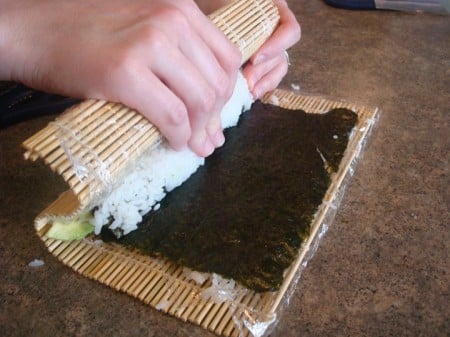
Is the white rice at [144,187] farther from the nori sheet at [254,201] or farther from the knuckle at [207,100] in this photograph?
the knuckle at [207,100]

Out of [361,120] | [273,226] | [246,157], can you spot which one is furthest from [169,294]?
[361,120]

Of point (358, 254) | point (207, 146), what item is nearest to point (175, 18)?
point (207, 146)

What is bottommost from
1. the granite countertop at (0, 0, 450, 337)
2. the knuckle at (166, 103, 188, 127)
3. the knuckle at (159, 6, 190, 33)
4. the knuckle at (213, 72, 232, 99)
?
the granite countertop at (0, 0, 450, 337)

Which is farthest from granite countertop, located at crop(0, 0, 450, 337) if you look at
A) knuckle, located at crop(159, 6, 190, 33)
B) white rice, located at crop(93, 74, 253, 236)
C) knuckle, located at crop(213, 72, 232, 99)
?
knuckle, located at crop(159, 6, 190, 33)

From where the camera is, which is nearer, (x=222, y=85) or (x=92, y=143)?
(x=92, y=143)

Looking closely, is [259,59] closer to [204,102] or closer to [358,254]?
[204,102]

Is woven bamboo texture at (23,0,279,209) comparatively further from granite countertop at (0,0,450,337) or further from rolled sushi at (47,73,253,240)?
granite countertop at (0,0,450,337)

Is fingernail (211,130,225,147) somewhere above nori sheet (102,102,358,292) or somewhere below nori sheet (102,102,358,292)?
above
